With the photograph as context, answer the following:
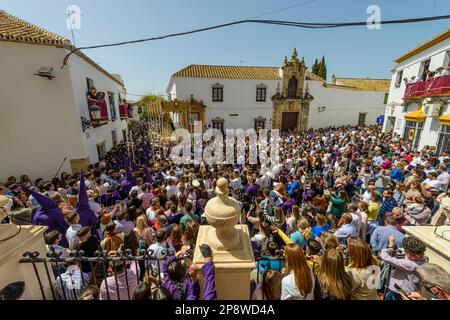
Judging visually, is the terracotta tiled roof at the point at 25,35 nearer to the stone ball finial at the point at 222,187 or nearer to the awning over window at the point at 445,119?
the stone ball finial at the point at 222,187

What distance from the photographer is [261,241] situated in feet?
12.0

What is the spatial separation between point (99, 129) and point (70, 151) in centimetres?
300

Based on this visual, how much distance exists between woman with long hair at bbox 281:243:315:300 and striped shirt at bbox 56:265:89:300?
2420 mm

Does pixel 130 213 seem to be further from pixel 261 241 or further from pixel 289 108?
pixel 289 108

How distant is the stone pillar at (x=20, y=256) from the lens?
2017 millimetres

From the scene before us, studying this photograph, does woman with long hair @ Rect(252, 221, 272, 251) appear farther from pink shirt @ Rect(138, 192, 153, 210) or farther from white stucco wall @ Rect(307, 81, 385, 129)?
white stucco wall @ Rect(307, 81, 385, 129)

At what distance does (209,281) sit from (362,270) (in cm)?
161

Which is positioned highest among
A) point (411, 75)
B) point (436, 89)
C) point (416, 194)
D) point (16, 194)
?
point (411, 75)

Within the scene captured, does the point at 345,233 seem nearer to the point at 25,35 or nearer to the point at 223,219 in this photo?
the point at 223,219

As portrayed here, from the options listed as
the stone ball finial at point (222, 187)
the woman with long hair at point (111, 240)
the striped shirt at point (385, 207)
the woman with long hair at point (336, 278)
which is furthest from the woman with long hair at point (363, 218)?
the woman with long hair at point (111, 240)

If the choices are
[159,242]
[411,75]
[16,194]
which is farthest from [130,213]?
[411,75]

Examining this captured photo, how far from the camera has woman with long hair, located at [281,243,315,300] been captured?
205cm

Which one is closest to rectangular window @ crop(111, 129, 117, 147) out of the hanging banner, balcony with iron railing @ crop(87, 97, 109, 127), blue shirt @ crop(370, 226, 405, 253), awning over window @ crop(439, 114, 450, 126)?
balcony with iron railing @ crop(87, 97, 109, 127)
